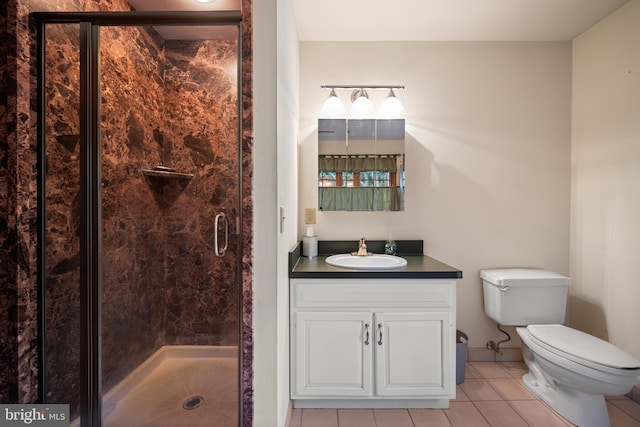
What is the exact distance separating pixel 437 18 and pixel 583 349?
2124 mm

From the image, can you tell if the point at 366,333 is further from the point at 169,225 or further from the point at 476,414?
the point at 169,225

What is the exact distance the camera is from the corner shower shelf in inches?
66.9

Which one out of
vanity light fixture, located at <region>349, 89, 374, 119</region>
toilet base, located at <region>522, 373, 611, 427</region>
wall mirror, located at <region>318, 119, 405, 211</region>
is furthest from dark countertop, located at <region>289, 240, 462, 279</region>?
vanity light fixture, located at <region>349, 89, 374, 119</region>

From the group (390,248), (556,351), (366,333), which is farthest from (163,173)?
(556,351)

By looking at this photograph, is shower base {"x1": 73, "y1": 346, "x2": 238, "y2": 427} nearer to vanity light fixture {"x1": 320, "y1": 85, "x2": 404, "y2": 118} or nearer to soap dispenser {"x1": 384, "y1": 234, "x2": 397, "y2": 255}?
soap dispenser {"x1": 384, "y1": 234, "x2": 397, "y2": 255}

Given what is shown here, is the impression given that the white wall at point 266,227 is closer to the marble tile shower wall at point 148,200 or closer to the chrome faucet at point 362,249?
the marble tile shower wall at point 148,200

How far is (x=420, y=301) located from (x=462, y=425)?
68 cm

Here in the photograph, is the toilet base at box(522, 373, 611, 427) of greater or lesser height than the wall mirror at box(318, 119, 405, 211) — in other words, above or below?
below

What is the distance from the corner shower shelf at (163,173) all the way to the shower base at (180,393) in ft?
3.12

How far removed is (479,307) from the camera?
2.29 m

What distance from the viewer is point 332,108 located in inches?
85.7

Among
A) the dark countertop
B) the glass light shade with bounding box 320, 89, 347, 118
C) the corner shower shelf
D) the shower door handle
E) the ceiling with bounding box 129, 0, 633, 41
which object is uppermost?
the ceiling with bounding box 129, 0, 633, 41

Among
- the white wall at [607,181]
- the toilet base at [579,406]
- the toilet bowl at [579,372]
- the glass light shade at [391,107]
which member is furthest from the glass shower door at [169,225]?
the white wall at [607,181]

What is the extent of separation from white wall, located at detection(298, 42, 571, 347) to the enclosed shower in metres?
0.79
